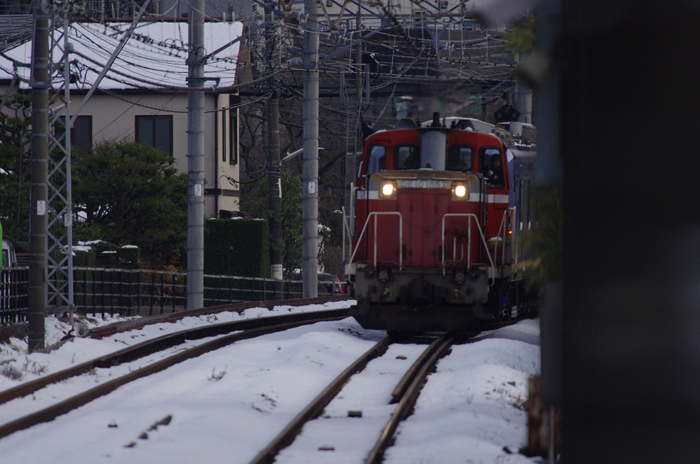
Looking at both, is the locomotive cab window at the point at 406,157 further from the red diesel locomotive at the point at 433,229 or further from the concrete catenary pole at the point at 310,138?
the concrete catenary pole at the point at 310,138

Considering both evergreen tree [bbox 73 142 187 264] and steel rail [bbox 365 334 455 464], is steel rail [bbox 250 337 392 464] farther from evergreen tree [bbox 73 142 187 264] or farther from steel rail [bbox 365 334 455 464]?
evergreen tree [bbox 73 142 187 264]

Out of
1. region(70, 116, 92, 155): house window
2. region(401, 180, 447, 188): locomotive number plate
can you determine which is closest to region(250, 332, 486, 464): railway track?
region(401, 180, 447, 188): locomotive number plate

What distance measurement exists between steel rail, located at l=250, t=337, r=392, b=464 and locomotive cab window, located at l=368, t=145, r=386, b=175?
3.30 m

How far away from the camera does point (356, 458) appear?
6195 mm

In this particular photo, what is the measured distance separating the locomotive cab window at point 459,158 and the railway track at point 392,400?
9.28 feet

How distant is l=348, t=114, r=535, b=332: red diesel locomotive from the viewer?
511 inches

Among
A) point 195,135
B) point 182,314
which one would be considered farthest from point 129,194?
point 182,314

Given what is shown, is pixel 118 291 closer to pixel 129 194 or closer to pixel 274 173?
pixel 129 194

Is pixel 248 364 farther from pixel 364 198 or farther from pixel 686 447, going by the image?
pixel 686 447

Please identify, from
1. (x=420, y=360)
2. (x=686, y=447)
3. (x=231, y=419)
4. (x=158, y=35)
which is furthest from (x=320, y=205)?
(x=686, y=447)

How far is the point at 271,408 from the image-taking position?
26.5ft

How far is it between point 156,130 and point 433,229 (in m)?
20.9

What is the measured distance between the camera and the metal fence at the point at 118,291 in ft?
46.5

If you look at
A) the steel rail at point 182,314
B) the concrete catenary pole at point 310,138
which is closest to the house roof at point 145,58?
the concrete catenary pole at point 310,138
